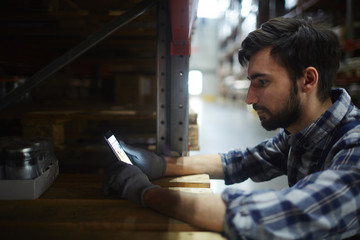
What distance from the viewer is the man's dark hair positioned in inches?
54.7

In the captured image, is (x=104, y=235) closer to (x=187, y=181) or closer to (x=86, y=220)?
(x=86, y=220)

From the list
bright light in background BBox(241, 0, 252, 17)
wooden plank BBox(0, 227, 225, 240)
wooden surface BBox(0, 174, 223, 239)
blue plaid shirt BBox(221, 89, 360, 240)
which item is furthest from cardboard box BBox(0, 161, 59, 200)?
bright light in background BBox(241, 0, 252, 17)

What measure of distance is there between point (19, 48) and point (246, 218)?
3511 millimetres

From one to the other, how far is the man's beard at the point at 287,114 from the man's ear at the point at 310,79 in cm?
5

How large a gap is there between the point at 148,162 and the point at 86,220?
0.57 metres

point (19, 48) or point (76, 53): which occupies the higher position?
point (19, 48)

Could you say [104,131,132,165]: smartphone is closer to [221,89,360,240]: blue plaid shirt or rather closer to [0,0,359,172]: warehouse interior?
[0,0,359,172]: warehouse interior

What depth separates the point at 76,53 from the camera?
5.54 ft

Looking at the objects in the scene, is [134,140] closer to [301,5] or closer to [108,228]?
[108,228]

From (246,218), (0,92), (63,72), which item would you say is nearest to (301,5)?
(63,72)

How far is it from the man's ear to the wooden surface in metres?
0.82

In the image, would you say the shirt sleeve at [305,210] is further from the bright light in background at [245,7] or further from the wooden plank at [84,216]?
the bright light in background at [245,7]

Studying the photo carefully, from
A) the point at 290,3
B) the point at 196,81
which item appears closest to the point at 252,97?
the point at 290,3

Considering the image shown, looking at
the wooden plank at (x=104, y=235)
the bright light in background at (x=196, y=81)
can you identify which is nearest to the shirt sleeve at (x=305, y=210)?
the wooden plank at (x=104, y=235)
